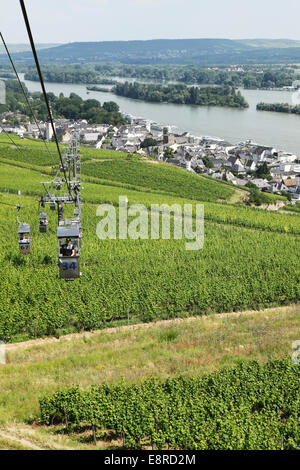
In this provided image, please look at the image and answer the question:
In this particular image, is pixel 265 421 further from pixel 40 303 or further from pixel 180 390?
pixel 40 303

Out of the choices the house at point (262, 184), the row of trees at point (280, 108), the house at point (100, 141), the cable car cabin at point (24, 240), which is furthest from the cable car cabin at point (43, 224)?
the row of trees at point (280, 108)

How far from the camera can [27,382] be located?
17.2 metres

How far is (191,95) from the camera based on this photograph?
507 ft

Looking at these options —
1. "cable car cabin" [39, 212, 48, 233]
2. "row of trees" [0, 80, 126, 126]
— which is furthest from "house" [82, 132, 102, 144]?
"cable car cabin" [39, 212, 48, 233]

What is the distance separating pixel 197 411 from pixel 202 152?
2941 inches

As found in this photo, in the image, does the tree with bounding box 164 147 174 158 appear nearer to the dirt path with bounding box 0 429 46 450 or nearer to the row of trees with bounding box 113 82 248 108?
the row of trees with bounding box 113 82 248 108

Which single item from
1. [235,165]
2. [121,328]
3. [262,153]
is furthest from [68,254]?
[262,153]

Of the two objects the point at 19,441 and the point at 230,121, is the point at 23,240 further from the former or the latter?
the point at 230,121

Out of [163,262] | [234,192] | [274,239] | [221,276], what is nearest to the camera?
[221,276]
